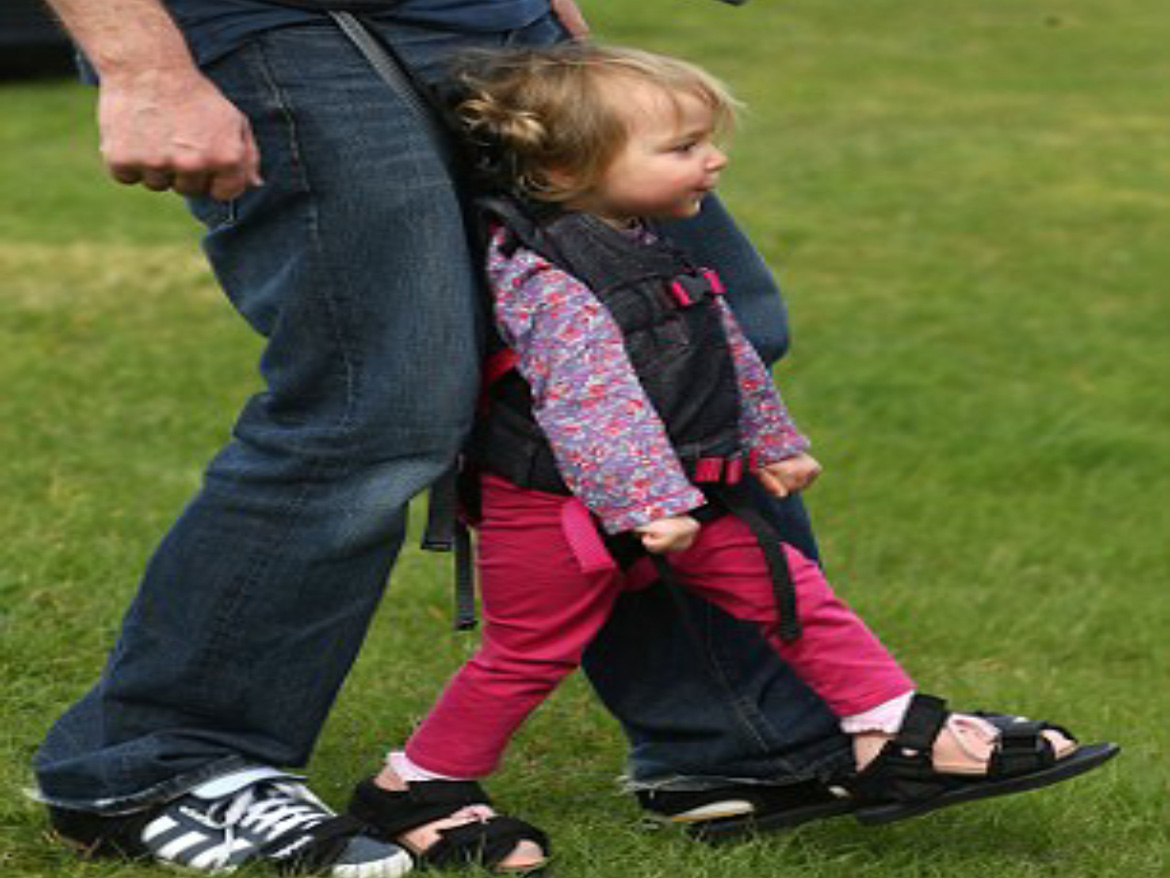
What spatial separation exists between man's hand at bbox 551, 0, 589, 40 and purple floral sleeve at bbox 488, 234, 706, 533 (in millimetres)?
570

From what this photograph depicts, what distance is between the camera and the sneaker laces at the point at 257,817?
3262 millimetres

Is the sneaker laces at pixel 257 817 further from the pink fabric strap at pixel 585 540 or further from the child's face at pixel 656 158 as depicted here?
the child's face at pixel 656 158

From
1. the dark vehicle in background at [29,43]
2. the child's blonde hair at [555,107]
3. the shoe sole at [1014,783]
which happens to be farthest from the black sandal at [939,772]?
the dark vehicle in background at [29,43]

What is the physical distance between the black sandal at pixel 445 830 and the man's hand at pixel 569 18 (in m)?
1.06

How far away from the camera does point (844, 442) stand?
709 centimetres

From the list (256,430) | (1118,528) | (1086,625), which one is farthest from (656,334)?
(1118,528)

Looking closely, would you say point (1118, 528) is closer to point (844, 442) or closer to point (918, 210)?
point (844, 442)

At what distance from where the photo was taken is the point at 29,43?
14812 mm

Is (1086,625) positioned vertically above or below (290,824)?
below

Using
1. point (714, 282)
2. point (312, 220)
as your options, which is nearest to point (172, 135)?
point (312, 220)

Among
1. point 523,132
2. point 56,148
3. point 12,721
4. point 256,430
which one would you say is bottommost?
point 56,148

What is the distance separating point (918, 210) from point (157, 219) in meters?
3.02

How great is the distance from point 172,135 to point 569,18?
93cm

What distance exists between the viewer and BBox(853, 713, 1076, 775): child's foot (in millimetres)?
3365
